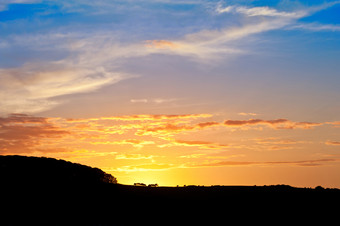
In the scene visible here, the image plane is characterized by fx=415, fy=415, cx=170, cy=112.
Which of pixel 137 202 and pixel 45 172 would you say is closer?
pixel 137 202

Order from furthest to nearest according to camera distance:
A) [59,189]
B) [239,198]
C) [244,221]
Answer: [59,189]
[239,198]
[244,221]

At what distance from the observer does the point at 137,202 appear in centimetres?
3216

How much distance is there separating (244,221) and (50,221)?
12918 millimetres

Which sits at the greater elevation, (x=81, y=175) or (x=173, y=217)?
A: (x=81, y=175)

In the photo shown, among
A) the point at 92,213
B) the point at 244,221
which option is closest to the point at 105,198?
the point at 92,213

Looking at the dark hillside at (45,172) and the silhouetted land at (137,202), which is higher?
the dark hillside at (45,172)

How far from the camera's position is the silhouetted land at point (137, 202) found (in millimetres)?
28078

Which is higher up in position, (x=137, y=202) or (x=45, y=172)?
(x=45, y=172)

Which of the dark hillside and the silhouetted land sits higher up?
the dark hillside

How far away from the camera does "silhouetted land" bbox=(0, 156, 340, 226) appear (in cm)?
2808

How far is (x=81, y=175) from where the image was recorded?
128ft

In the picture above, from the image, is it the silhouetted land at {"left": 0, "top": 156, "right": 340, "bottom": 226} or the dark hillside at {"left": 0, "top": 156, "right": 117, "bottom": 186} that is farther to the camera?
the dark hillside at {"left": 0, "top": 156, "right": 117, "bottom": 186}

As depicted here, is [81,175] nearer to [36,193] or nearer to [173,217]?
[36,193]

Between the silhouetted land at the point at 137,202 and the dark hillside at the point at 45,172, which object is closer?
the silhouetted land at the point at 137,202
